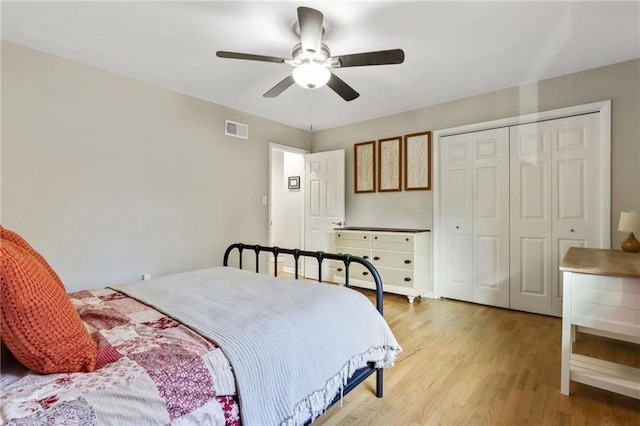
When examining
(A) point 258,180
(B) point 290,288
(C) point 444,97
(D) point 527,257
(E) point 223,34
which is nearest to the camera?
(B) point 290,288

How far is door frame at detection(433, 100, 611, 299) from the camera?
2.80 m

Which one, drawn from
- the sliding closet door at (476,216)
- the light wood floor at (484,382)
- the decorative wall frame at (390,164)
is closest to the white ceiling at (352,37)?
the sliding closet door at (476,216)

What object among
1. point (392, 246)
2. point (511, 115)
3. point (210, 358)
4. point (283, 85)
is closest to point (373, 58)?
point (283, 85)

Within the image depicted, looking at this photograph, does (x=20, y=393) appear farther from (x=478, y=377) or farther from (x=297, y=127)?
(x=297, y=127)

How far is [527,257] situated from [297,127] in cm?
354

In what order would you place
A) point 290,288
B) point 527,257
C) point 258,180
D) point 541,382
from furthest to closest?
point 258,180 < point 527,257 < point 541,382 < point 290,288

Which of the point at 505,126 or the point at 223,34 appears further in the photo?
the point at 505,126

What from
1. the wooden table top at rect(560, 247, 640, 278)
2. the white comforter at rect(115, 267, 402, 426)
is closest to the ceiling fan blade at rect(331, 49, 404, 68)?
the white comforter at rect(115, 267, 402, 426)

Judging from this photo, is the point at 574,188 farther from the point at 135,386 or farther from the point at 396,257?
the point at 135,386

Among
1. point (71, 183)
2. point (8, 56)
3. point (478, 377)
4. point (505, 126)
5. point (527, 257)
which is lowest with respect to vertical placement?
point (478, 377)

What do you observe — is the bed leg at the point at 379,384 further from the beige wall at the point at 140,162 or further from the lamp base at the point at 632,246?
the beige wall at the point at 140,162

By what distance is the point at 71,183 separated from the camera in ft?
8.79

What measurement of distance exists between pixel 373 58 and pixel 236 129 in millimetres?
2450

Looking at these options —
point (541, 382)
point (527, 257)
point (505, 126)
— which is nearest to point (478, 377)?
point (541, 382)
